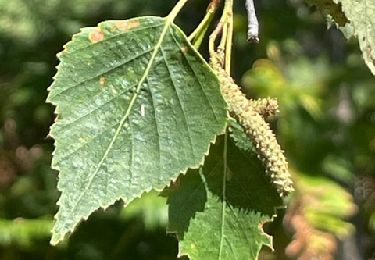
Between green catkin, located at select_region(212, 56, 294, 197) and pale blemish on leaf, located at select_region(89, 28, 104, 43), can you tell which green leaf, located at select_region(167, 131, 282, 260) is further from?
pale blemish on leaf, located at select_region(89, 28, 104, 43)

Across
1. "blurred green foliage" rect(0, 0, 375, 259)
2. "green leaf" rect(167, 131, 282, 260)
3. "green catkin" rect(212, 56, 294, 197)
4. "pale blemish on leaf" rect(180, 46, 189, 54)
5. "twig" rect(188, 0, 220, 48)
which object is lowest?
"blurred green foliage" rect(0, 0, 375, 259)

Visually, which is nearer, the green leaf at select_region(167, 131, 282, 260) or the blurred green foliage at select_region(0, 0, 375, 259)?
the green leaf at select_region(167, 131, 282, 260)

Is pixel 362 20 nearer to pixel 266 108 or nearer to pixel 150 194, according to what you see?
pixel 266 108

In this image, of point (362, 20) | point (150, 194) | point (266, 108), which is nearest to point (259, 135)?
point (266, 108)

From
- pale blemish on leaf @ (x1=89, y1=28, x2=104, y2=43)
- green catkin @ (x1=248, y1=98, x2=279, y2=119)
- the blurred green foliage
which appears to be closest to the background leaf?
green catkin @ (x1=248, y1=98, x2=279, y2=119)

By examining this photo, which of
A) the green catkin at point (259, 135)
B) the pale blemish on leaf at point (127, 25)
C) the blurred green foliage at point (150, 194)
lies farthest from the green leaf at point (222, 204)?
the blurred green foliage at point (150, 194)

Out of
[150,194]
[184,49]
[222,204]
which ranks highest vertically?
[184,49]

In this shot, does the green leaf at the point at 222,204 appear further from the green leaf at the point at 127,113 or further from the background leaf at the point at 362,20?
the background leaf at the point at 362,20
